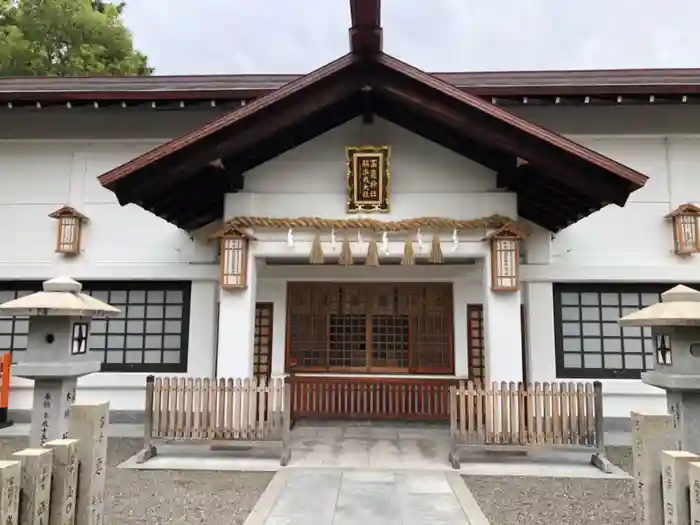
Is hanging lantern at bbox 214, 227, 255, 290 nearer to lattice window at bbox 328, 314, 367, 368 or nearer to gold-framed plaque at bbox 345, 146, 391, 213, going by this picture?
gold-framed plaque at bbox 345, 146, 391, 213

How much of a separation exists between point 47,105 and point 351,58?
7018 mm

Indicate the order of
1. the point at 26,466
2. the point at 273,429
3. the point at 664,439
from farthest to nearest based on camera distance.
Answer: the point at 273,429, the point at 664,439, the point at 26,466

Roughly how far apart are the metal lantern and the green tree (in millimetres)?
17271

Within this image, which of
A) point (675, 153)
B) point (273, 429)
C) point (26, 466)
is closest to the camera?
point (26, 466)

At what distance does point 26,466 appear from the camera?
12.5 ft

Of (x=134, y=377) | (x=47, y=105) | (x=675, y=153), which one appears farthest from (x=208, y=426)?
(x=675, y=153)

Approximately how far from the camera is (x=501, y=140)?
314 inches

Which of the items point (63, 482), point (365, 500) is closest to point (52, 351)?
point (63, 482)

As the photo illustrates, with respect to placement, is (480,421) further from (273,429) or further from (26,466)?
(26,466)

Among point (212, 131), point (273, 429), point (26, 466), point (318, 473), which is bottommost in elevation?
point (318, 473)

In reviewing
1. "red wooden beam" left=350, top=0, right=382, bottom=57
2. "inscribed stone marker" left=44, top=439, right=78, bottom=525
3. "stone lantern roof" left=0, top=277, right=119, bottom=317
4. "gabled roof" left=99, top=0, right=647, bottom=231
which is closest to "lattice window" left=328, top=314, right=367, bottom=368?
"gabled roof" left=99, top=0, right=647, bottom=231

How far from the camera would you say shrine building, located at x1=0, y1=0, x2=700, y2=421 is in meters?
8.43

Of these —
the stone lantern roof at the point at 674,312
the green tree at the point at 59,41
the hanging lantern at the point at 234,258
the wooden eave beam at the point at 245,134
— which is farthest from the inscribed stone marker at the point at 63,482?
the green tree at the point at 59,41

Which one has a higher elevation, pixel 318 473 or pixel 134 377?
pixel 134 377
